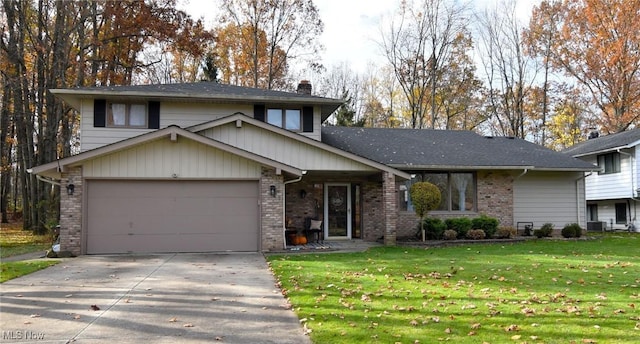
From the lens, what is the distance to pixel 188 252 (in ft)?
47.2

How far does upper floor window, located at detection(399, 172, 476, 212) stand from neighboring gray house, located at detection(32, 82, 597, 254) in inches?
1.6

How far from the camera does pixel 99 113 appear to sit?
16422 millimetres

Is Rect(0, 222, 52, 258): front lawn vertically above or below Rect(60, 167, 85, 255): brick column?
below

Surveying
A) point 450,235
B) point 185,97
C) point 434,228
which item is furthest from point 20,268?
point 450,235

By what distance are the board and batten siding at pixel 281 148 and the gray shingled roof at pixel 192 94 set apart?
1452 mm

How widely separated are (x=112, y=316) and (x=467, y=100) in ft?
106

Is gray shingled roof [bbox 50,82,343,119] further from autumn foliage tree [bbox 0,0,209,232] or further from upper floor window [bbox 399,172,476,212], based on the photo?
autumn foliage tree [bbox 0,0,209,232]

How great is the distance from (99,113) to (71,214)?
4083 mm

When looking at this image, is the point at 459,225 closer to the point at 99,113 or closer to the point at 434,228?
the point at 434,228

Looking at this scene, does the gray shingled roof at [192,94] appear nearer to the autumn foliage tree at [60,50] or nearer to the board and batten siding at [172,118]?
the board and batten siding at [172,118]

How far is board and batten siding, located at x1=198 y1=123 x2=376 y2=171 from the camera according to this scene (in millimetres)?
15828

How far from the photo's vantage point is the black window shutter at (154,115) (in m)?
16.8

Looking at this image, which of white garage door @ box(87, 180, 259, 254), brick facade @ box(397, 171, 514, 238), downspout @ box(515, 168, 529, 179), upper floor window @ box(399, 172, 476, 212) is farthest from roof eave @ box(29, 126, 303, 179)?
downspout @ box(515, 168, 529, 179)

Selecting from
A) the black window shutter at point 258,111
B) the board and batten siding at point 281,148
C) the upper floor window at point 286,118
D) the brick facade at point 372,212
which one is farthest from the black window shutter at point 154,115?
the brick facade at point 372,212
